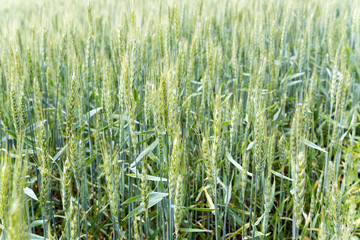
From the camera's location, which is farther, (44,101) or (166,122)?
(44,101)

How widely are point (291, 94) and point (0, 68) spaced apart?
216cm

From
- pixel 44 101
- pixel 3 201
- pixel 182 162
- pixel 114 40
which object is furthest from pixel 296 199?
pixel 44 101

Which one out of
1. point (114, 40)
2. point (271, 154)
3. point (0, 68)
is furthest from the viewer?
point (114, 40)

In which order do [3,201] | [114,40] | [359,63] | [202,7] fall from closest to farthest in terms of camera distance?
[3,201] < [114,40] < [359,63] < [202,7]

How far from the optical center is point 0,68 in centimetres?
185

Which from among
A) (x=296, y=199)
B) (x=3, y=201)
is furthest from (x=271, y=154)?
(x=3, y=201)

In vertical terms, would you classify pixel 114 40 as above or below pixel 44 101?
above

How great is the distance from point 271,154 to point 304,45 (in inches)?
52.8

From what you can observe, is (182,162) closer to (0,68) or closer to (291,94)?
(0,68)

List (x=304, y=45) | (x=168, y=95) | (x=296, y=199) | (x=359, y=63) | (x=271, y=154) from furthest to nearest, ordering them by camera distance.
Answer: (x=359, y=63)
(x=304, y=45)
(x=271, y=154)
(x=168, y=95)
(x=296, y=199)

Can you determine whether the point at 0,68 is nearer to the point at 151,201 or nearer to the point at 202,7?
the point at 151,201

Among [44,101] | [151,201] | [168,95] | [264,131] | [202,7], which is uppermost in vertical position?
[202,7]

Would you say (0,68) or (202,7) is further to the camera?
(202,7)

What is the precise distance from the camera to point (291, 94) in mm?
2744
